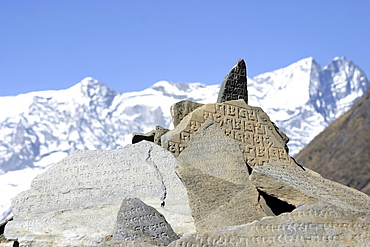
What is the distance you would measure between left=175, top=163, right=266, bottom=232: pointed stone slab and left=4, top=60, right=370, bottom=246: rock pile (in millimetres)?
13

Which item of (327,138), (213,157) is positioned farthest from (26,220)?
(327,138)

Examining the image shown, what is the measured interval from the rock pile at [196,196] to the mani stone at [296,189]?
1 centimetres

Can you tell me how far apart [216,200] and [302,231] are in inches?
78.8

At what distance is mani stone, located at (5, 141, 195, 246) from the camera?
343 inches

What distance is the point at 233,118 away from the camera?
10.7 metres

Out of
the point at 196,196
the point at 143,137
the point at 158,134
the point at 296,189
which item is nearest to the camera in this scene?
the point at 296,189

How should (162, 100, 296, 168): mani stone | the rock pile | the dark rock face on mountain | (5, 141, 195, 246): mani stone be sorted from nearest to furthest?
the rock pile
(5, 141, 195, 246): mani stone
(162, 100, 296, 168): mani stone
the dark rock face on mountain

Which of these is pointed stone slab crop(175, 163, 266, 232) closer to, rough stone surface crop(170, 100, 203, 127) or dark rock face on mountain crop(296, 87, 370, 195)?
rough stone surface crop(170, 100, 203, 127)

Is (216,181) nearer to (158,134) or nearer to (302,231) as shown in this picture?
(302,231)

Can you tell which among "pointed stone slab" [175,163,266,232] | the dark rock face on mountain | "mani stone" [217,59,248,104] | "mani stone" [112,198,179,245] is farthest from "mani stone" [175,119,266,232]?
the dark rock face on mountain

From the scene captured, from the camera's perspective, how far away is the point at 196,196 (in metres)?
8.72

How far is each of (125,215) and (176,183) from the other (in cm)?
197

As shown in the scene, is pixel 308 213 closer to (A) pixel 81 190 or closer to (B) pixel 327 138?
(A) pixel 81 190

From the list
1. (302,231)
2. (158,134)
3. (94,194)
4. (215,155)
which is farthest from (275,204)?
(158,134)
